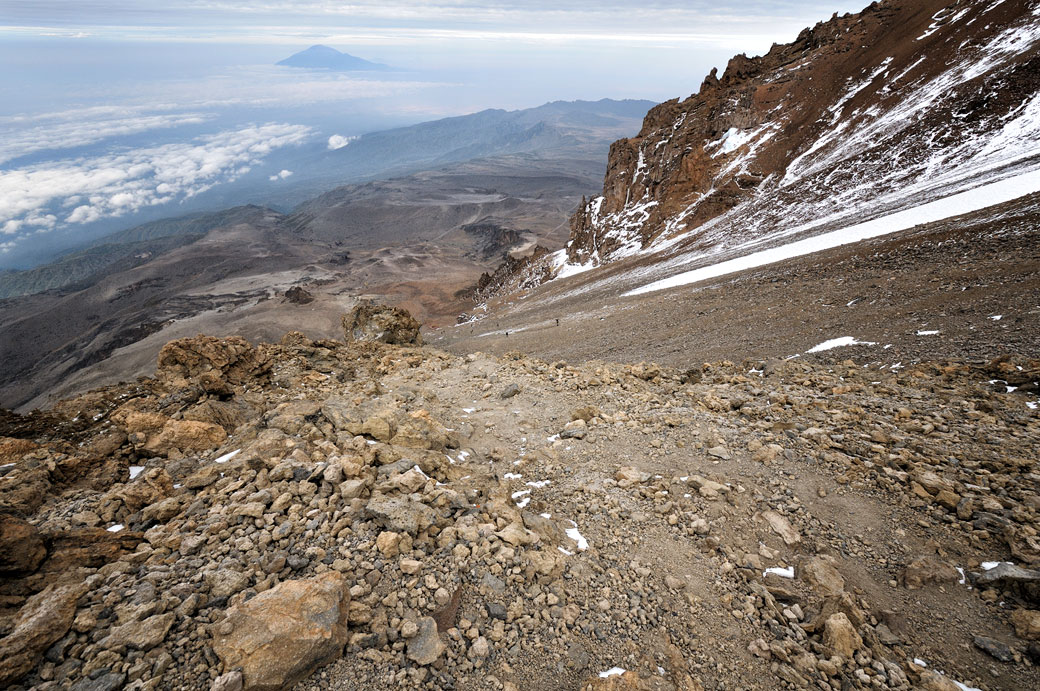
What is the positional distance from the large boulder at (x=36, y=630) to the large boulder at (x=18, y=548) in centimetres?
85

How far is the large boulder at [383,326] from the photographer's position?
24.3 meters

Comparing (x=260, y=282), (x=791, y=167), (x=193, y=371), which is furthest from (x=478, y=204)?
(x=193, y=371)

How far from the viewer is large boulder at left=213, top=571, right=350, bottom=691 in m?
3.39

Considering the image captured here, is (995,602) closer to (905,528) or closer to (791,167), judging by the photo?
(905,528)

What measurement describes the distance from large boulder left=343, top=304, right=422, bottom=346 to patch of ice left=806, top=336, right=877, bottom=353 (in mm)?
19350

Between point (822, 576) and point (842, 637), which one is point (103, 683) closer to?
point (842, 637)

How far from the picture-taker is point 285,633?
3.56m

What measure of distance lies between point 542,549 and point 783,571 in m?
2.80

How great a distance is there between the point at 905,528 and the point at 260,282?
116 metres

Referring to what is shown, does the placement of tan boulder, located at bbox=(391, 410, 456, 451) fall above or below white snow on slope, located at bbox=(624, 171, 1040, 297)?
below

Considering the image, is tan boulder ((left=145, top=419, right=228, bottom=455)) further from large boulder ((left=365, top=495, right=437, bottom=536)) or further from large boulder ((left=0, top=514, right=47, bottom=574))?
large boulder ((left=365, top=495, right=437, bottom=536))

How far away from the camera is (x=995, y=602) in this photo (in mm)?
4234

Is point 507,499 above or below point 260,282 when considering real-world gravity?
above

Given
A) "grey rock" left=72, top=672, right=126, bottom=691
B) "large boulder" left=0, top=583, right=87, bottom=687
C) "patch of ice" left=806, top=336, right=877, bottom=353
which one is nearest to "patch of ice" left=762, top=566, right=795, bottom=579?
"grey rock" left=72, top=672, right=126, bottom=691
